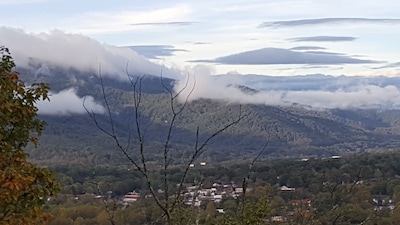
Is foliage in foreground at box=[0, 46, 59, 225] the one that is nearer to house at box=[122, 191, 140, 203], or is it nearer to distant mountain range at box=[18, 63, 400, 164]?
house at box=[122, 191, 140, 203]

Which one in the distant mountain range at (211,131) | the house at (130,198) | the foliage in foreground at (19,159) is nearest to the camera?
the foliage in foreground at (19,159)

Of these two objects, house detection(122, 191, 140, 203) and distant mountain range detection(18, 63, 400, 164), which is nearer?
house detection(122, 191, 140, 203)

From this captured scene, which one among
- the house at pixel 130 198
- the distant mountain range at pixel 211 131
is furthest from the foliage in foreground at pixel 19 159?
the distant mountain range at pixel 211 131

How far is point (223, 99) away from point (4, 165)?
6900 inches

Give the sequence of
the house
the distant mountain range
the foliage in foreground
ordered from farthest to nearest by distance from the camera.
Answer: the distant mountain range → the house → the foliage in foreground

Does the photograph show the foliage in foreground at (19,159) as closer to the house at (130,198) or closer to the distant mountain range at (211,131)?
the house at (130,198)

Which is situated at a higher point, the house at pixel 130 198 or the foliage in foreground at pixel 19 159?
the foliage in foreground at pixel 19 159

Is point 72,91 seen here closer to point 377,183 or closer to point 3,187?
point 377,183

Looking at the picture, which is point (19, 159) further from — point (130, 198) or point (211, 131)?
point (211, 131)

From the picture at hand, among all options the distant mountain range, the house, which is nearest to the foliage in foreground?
the house

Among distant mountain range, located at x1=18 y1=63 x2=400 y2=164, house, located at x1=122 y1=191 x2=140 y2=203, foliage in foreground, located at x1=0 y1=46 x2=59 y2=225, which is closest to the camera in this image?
foliage in foreground, located at x1=0 y1=46 x2=59 y2=225

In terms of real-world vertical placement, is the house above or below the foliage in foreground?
below

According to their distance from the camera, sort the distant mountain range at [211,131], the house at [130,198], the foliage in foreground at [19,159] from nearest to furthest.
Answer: the foliage in foreground at [19,159] → the house at [130,198] → the distant mountain range at [211,131]

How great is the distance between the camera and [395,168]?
5559cm
